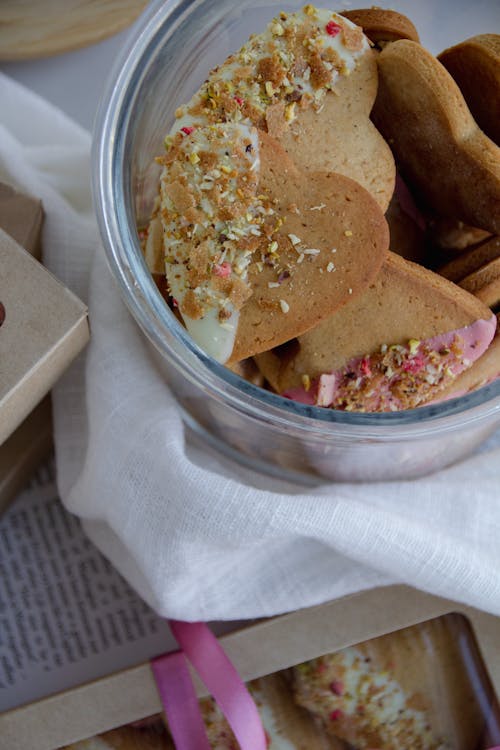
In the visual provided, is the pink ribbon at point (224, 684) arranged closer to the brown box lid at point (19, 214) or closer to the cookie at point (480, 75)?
the brown box lid at point (19, 214)

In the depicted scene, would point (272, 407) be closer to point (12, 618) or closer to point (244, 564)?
point (244, 564)

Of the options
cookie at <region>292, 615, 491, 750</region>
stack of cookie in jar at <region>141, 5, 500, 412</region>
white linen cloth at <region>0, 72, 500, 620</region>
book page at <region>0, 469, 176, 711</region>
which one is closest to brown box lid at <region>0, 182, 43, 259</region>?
white linen cloth at <region>0, 72, 500, 620</region>

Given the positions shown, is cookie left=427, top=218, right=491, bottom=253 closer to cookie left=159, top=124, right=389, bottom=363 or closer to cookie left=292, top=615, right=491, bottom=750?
cookie left=159, top=124, right=389, bottom=363

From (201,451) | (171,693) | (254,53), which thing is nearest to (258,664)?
(171,693)

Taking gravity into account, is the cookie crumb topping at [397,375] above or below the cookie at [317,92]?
below

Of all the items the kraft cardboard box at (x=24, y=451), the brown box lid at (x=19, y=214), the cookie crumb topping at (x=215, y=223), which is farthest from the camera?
the kraft cardboard box at (x=24, y=451)

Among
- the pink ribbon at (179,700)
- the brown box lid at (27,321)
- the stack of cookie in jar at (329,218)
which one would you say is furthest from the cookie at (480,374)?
the pink ribbon at (179,700)
